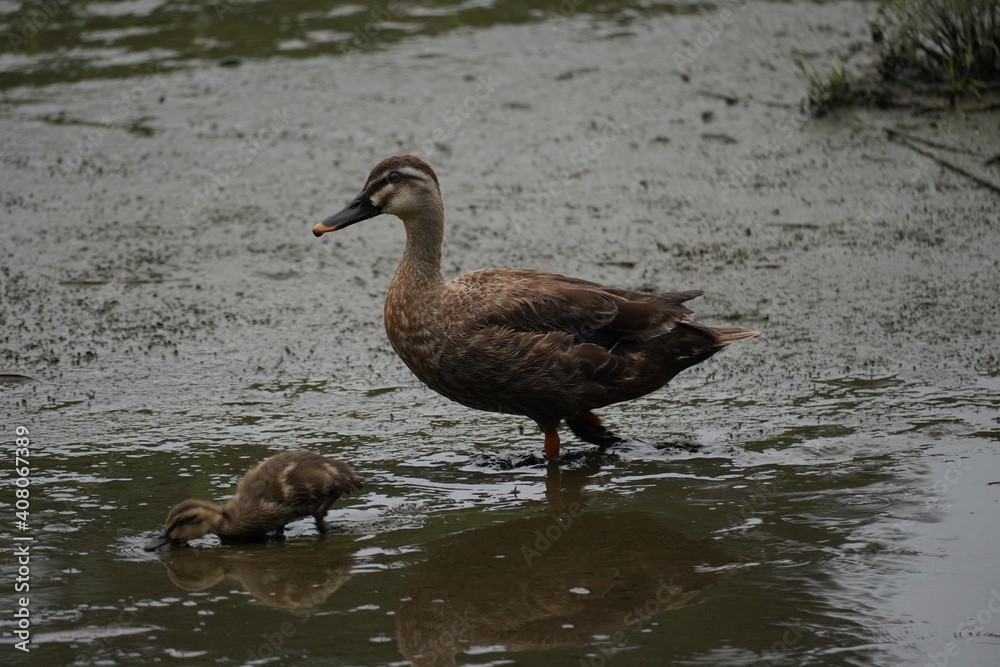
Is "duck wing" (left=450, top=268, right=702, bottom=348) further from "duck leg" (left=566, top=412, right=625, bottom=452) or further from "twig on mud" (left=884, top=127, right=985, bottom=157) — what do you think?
"twig on mud" (left=884, top=127, right=985, bottom=157)

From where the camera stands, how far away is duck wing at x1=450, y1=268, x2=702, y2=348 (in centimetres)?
684

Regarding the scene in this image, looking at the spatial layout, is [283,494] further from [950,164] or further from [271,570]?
[950,164]

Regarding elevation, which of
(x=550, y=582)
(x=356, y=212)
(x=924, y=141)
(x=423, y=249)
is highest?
(x=356, y=212)

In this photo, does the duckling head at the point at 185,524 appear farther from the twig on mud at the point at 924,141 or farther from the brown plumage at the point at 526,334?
the twig on mud at the point at 924,141

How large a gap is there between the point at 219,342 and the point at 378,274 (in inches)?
66.6

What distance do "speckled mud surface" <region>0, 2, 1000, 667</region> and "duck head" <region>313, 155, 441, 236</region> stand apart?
1.23 metres

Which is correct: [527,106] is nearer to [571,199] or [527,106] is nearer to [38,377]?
[571,199]

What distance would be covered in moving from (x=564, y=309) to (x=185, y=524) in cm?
246

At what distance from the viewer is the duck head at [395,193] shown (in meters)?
7.23

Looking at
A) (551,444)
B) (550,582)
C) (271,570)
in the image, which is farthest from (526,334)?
(271,570)

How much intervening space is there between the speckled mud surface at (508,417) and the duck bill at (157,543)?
0.06 meters

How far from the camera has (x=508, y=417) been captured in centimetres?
790

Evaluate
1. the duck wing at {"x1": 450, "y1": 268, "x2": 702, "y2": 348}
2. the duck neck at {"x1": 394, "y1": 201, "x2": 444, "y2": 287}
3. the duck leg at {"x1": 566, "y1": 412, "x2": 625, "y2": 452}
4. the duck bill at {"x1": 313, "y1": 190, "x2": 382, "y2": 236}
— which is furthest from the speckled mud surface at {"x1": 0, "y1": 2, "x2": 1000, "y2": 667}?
the duck bill at {"x1": 313, "y1": 190, "x2": 382, "y2": 236}

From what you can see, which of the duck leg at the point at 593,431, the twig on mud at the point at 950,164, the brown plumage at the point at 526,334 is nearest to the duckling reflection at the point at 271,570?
the brown plumage at the point at 526,334
